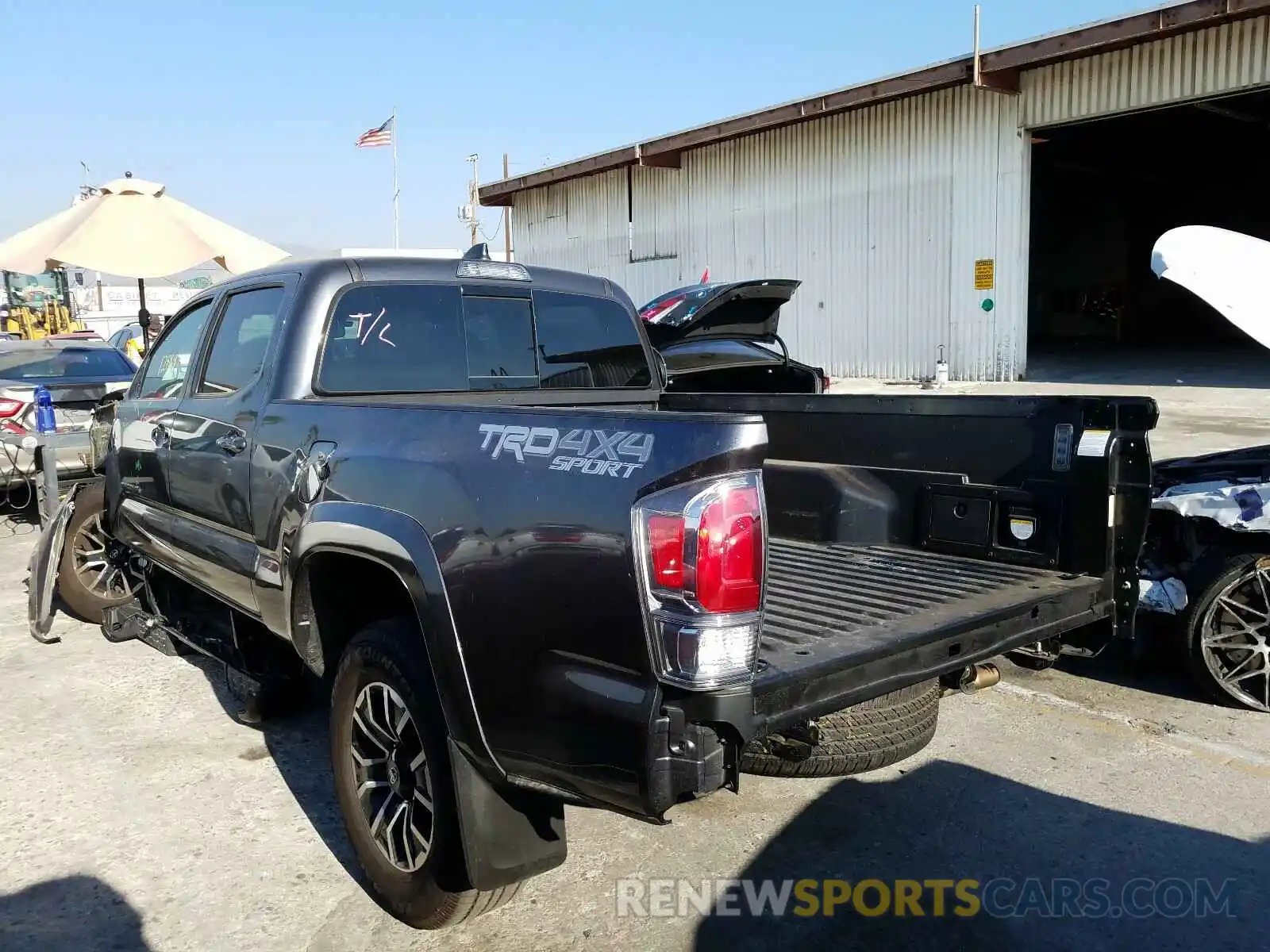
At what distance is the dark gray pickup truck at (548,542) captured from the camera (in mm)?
2195

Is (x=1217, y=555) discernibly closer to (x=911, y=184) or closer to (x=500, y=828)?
(x=500, y=828)

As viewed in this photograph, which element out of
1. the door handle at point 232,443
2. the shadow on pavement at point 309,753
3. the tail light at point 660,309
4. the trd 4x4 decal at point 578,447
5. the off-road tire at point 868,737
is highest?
the tail light at point 660,309

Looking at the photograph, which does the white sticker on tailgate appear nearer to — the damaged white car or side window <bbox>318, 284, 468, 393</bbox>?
the damaged white car

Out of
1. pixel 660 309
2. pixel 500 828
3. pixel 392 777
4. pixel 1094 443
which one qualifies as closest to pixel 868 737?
pixel 1094 443

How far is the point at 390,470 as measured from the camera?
2.82 meters

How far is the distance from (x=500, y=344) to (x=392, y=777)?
1891 mm

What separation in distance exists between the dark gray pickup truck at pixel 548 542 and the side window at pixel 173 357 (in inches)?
1.0

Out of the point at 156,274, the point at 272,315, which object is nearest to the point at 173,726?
the point at 272,315

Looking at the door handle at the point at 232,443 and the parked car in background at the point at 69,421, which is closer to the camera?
the door handle at the point at 232,443

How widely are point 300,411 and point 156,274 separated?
6.19 meters

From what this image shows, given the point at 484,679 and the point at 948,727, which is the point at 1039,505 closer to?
the point at 948,727

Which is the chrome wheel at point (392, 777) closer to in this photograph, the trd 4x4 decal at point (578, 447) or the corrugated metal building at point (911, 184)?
the trd 4x4 decal at point (578, 447)

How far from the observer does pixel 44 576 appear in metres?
5.71

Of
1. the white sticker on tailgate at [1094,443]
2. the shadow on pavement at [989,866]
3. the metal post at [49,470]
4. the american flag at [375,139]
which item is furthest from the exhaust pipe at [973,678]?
the american flag at [375,139]
